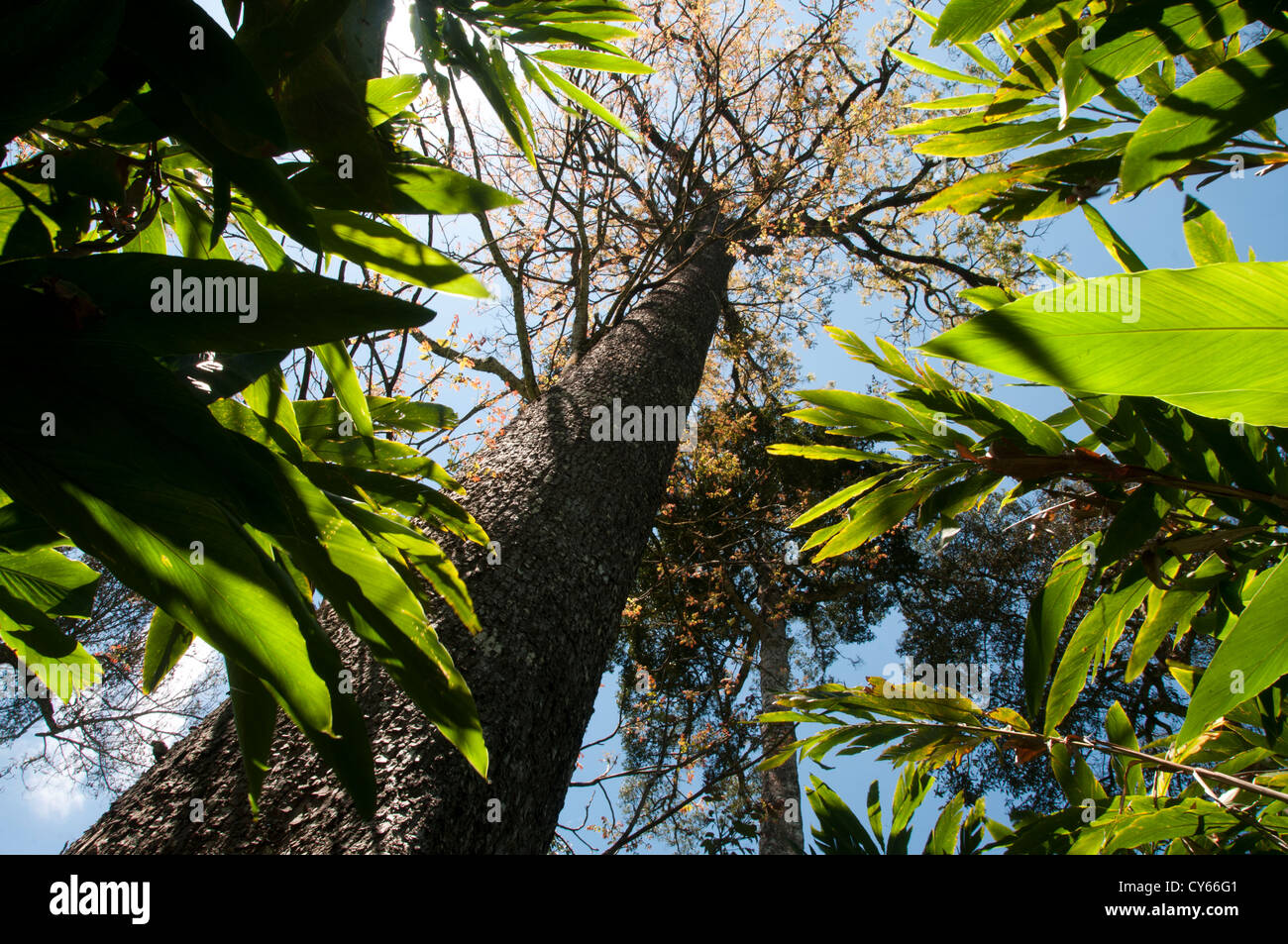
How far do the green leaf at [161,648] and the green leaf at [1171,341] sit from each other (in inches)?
52.1

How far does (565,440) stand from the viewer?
2.14m

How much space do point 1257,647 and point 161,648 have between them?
1651mm

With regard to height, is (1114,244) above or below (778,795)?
above

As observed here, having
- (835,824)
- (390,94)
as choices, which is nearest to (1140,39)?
(390,94)

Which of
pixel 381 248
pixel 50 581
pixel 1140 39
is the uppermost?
pixel 1140 39

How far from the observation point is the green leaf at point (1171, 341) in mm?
531

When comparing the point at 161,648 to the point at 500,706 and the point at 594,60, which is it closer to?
the point at 500,706

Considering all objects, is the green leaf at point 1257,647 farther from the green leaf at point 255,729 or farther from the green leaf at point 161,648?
the green leaf at point 161,648

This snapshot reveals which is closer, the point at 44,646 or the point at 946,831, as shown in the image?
the point at 44,646

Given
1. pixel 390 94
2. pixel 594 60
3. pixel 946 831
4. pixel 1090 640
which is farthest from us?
pixel 946 831

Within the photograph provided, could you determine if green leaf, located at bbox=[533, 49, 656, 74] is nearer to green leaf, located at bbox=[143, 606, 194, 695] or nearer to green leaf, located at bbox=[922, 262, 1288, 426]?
green leaf, located at bbox=[922, 262, 1288, 426]

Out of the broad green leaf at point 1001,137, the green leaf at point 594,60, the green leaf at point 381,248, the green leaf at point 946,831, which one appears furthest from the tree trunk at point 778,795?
the green leaf at point 381,248

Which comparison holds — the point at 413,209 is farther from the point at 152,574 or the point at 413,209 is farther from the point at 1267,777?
the point at 1267,777

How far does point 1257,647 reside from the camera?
0.69m
